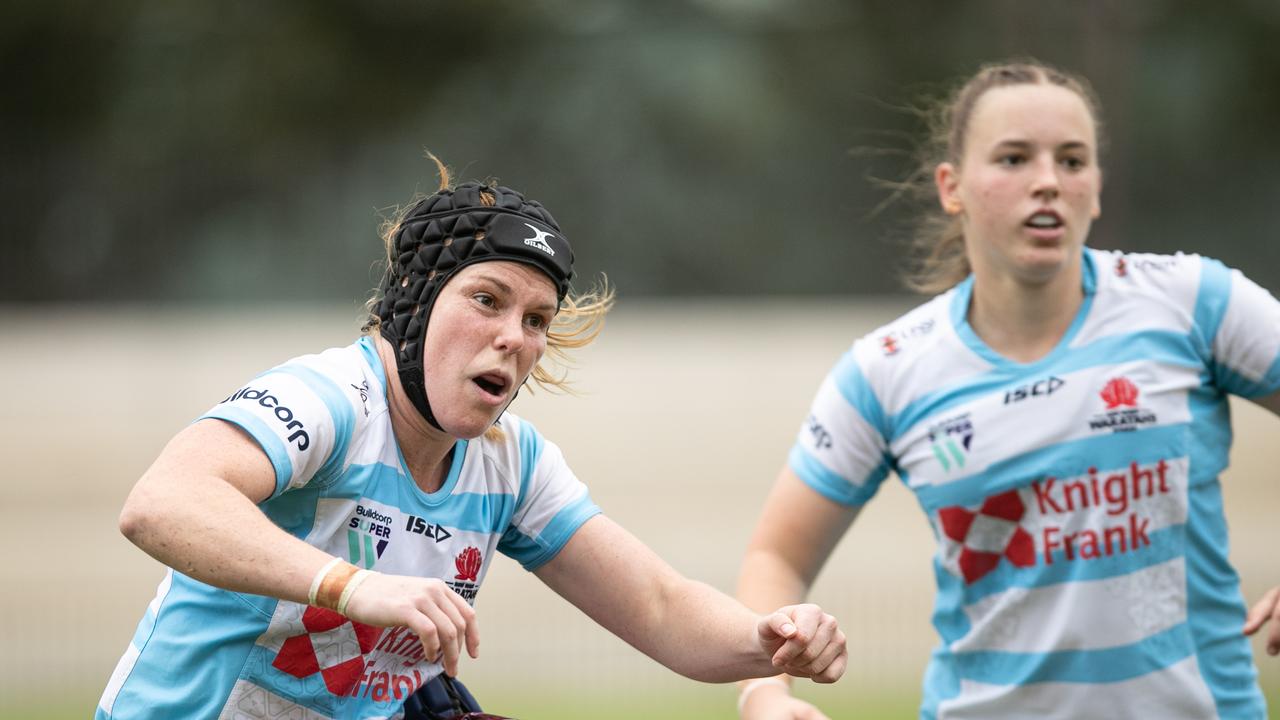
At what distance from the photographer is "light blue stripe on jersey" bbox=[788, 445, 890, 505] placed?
4.32 metres

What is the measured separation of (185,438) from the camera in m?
2.88

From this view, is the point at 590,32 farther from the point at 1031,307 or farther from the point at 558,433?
the point at 1031,307

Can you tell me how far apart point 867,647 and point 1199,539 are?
6290 millimetres

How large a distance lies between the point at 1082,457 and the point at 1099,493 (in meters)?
0.10

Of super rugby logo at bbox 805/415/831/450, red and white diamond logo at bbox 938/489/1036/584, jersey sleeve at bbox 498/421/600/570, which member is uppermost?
super rugby logo at bbox 805/415/831/450

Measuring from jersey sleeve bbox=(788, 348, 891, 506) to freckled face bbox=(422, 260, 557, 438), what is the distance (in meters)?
1.26

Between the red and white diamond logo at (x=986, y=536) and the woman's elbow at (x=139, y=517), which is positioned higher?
the red and white diamond logo at (x=986, y=536)

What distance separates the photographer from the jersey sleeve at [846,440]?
169 inches

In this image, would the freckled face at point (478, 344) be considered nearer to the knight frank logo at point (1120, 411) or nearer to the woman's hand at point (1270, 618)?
the knight frank logo at point (1120, 411)

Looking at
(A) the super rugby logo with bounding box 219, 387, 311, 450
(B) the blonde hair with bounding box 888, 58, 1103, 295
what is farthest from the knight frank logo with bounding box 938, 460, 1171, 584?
(A) the super rugby logo with bounding box 219, 387, 311, 450

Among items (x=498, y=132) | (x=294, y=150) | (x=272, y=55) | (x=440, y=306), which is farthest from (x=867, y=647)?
(x=440, y=306)

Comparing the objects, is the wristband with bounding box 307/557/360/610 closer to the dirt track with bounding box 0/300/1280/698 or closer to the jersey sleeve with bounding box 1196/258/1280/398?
the jersey sleeve with bounding box 1196/258/1280/398

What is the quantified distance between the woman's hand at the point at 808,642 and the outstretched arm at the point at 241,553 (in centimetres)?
79

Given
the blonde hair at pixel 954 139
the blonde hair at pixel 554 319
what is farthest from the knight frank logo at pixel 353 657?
the blonde hair at pixel 954 139
